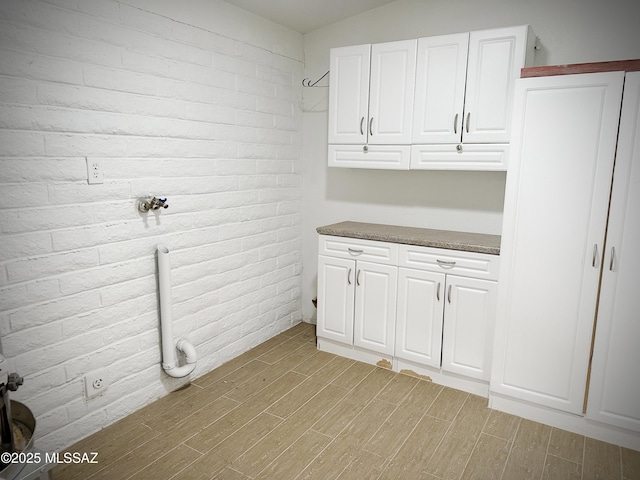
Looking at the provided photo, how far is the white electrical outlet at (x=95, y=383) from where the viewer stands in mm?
2242

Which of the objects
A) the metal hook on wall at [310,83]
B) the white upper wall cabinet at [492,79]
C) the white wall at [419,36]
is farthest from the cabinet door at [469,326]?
the metal hook on wall at [310,83]

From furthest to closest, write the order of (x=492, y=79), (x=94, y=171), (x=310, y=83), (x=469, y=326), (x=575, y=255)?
(x=310, y=83) < (x=469, y=326) < (x=492, y=79) < (x=575, y=255) < (x=94, y=171)

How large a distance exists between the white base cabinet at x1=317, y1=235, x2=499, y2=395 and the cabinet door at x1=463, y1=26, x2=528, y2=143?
72cm

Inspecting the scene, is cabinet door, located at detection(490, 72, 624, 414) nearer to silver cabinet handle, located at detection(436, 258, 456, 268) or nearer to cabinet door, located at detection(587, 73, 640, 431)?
cabinet door, located at detection(587, 73, 640, 431)

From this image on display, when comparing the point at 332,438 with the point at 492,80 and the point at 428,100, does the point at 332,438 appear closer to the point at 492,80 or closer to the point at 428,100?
the point at 428,100

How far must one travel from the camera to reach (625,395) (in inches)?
88.3

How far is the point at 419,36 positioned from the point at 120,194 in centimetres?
217

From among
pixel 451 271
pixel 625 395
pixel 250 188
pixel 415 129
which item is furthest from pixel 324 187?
pixel 625 395

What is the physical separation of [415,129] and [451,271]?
35.9 inches

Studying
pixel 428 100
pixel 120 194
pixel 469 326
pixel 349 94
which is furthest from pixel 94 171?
pixel 469 326

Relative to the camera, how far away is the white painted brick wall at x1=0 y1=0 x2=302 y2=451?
193cm

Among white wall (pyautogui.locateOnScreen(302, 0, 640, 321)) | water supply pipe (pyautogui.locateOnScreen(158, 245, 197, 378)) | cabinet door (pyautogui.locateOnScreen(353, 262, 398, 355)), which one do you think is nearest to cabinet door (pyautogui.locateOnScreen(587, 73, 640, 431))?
white wall (pyautogui.locateOnScreen(302, 0, 640, 321))

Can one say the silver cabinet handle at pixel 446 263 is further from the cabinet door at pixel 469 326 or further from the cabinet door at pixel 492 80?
the cabinet door at pixel 492 80

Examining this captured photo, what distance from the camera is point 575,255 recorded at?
2.26 m
